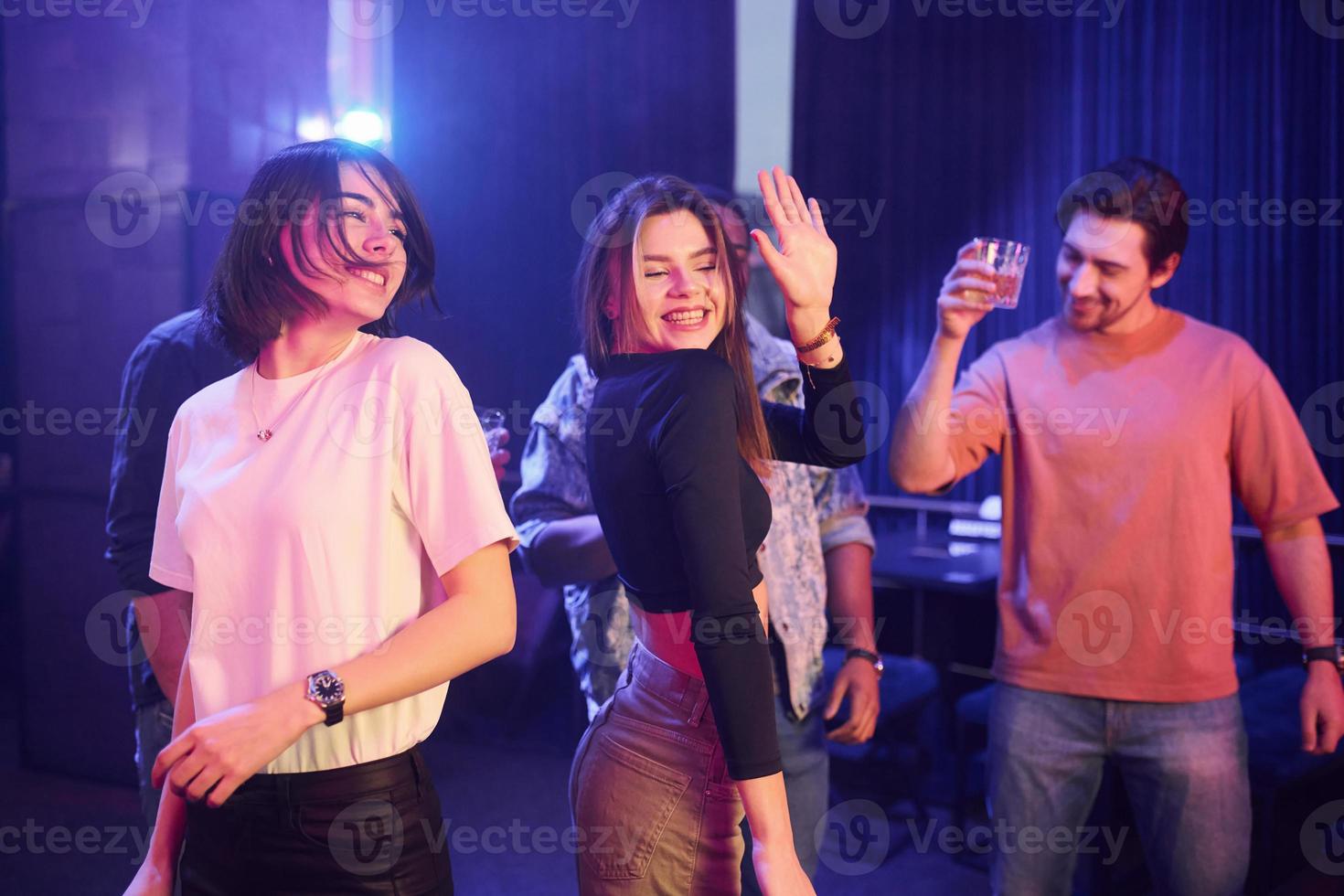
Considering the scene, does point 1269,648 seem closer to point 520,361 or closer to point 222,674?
point 520,361

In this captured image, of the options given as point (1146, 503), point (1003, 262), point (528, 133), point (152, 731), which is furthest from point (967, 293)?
point (528, 133)

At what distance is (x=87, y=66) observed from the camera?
3.64 meters

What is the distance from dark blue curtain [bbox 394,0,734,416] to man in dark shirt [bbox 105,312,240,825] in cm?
233

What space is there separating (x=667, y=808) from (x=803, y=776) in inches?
25.8

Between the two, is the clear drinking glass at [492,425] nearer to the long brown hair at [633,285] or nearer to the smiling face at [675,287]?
the long brown hair at [633,285]

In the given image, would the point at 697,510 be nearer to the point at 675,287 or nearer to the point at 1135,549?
the point at 675,287

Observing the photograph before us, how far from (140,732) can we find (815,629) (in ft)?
4.03

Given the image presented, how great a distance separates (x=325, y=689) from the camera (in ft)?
3.42

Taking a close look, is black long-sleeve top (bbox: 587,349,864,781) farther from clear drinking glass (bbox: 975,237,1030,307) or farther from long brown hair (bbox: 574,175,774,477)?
clear drinking glass (bbox: 975,237,1030,307)

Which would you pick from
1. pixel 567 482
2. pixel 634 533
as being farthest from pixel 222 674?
pixel 567 482

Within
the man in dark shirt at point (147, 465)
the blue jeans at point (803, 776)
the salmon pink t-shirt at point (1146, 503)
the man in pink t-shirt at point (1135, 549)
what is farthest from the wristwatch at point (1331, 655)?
the man in dark shirt at point (147, 465)

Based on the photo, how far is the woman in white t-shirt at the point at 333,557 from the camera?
1108 mm

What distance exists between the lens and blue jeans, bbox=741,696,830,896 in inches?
70.6

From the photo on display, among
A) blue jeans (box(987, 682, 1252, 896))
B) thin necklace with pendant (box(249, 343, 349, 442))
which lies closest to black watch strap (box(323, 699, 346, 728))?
thin necklace with pendant (box(249, 343, 349, 442))
